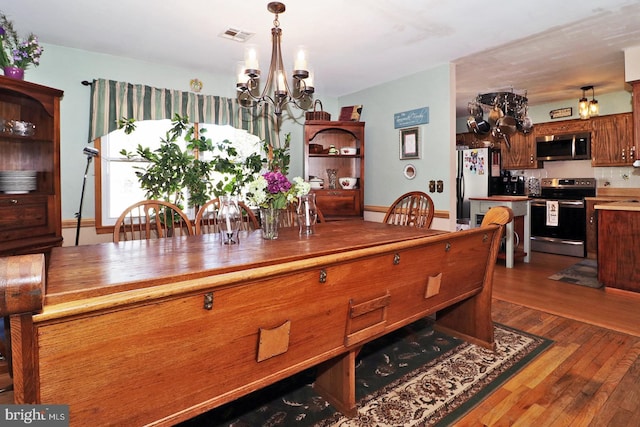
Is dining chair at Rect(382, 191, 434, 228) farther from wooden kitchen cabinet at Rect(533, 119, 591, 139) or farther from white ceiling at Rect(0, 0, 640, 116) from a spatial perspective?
wooden kitchen cabinet at Rect(533, 119, 591, 139)

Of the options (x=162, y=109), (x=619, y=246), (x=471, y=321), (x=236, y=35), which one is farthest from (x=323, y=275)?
(x=619, y=246)

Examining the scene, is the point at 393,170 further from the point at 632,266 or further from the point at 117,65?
the point at 117,65

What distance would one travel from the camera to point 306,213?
2.08 m

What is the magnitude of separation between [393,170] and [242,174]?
1.79 m

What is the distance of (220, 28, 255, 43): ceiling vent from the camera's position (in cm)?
287

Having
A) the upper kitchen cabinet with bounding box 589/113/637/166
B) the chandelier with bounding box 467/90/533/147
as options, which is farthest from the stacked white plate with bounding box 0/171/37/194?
the upper kitchen cabinet with bounding box 589/113/637/166

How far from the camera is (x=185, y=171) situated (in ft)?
11.9

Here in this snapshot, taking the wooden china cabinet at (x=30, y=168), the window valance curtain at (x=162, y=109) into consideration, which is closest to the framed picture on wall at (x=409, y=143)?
the window valance curtain at (x=162, y=109)

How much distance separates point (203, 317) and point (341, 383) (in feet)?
2.94

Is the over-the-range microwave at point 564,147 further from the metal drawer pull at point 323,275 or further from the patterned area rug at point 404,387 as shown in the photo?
the metal drawer pull at point 323,275

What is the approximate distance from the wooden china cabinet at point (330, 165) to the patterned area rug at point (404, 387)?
2152 mm

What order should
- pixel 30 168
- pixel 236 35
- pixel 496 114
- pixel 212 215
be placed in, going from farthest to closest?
pixel 496 114 < pixel 30 168 < pixel 236 35 < pixel 212 215

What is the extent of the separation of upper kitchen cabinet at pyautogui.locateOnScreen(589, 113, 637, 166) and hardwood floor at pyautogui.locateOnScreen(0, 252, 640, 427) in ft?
8.11

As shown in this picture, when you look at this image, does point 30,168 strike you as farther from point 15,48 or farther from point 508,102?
point 508,102
